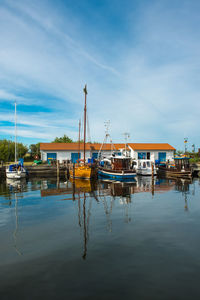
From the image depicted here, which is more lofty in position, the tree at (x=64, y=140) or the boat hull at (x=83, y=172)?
the tree at (x=64, y=140)

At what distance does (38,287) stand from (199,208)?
45.3 ft

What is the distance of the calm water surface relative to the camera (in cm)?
649

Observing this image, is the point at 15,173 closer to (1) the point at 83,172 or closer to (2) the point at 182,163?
(1) the point at 83,172

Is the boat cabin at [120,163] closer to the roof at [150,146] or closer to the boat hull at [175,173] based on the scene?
the boat hull at [175,173]

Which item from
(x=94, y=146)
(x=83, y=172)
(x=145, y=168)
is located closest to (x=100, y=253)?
(x=83, y=172)

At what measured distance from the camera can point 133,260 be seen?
26.8ft

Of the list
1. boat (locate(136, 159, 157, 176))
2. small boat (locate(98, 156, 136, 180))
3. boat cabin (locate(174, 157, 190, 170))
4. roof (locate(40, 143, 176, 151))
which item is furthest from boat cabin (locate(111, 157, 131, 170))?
roof (locate(40, 143, 176, 151))

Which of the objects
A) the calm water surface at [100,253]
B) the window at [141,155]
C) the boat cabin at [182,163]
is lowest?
the calm water surface at [100,253]

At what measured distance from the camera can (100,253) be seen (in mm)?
8773

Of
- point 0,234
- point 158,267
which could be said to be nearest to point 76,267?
point 158,267

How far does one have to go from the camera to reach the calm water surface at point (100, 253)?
6.49m

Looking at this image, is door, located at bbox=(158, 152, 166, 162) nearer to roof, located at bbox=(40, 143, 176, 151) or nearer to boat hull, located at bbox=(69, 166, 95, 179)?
roof, located at bbox=(40, 143, 176, 151)

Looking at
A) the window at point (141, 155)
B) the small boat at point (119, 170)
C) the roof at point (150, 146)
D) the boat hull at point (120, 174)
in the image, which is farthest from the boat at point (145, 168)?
the roof at point (150, 146)

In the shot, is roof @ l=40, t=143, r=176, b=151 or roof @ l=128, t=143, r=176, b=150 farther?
roof @ l=128, t=143, r=176, b=150
